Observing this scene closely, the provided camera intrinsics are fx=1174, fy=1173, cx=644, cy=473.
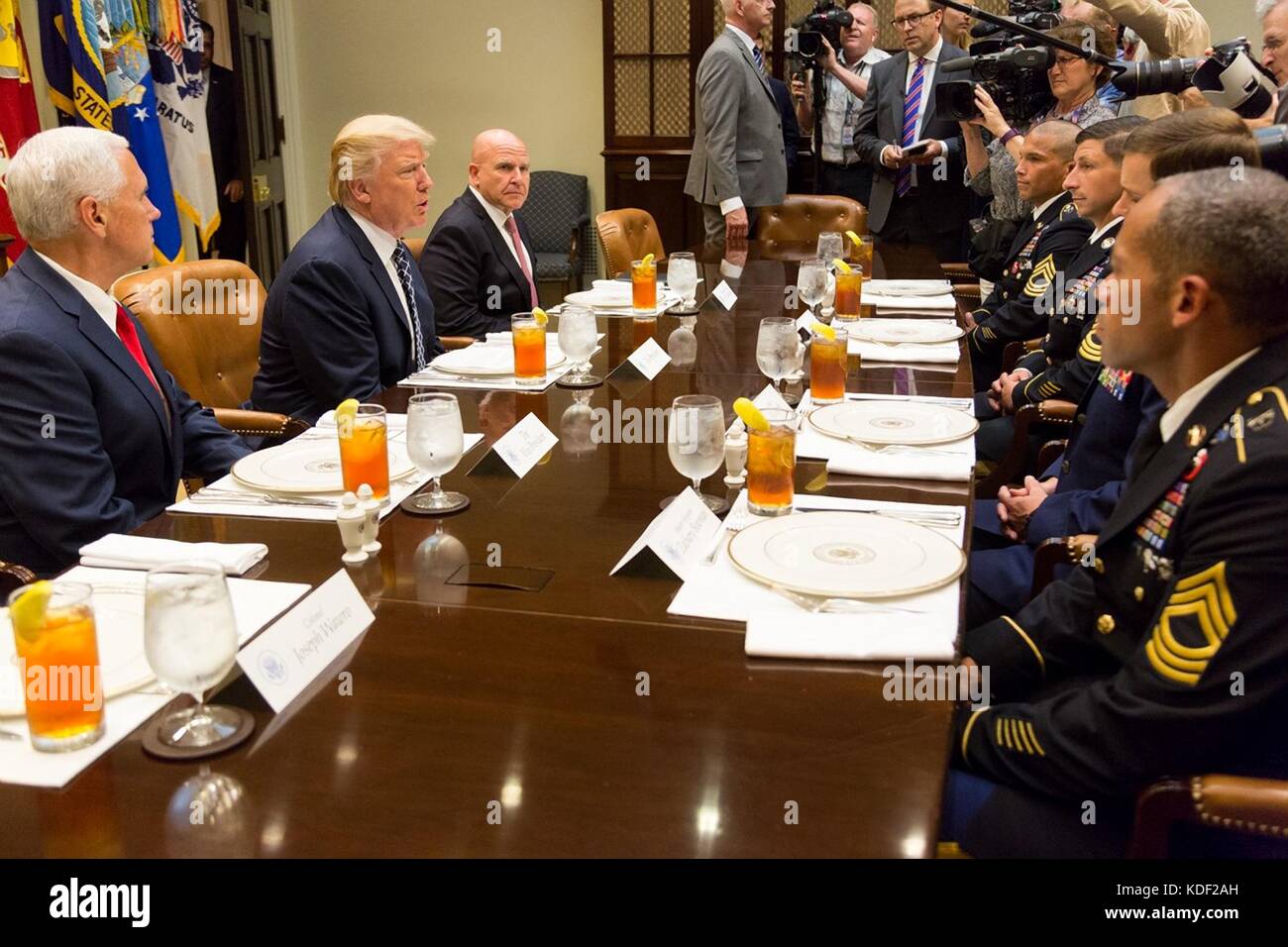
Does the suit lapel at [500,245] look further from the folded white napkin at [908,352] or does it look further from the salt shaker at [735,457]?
the salt shaker at [735,457]

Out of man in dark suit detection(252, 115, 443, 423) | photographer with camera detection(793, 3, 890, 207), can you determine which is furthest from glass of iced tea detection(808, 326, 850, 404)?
photographer with camera detection(793, 3, 890, 207)

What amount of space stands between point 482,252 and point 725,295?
76cm

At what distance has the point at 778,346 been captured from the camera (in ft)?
7.36

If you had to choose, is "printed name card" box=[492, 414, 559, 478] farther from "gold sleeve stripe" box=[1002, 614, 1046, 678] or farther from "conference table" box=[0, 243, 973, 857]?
"gold sleeve stripe" box=[1002, 614, 1046, 678]

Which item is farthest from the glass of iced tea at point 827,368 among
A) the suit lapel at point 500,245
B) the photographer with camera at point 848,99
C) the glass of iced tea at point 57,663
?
the photographer with camera at point 848,99

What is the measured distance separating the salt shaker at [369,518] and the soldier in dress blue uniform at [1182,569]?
30.8 inches

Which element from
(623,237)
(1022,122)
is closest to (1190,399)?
(1022,122)

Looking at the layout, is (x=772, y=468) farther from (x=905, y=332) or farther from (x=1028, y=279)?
(x=1028, y=279)

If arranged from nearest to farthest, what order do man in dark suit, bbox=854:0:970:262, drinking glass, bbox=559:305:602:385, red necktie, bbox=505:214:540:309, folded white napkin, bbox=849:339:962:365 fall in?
drinking glass, bbox=559:305:602:385 → folded white napkin, bbox=849:339:962:365 → red necktie, bbox=505:214:540:309 → man in dark suit, bbox=854:0:970:262

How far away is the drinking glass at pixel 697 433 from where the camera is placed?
1592 mm

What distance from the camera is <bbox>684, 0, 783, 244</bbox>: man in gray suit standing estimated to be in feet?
17.2

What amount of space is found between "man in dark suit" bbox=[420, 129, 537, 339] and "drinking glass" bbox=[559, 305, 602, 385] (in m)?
1.05
